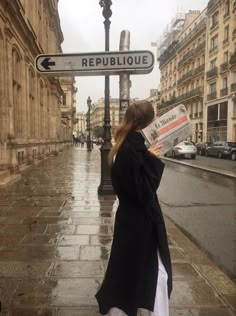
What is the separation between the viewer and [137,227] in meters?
2.40

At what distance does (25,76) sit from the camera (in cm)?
1623

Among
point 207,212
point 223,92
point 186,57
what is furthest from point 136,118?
point 186,57

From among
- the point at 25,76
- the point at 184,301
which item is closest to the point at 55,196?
the point at 184,301

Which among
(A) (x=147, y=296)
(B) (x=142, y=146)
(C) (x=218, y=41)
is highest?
(C) (x=218, y=41)

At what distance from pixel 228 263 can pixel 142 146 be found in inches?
111

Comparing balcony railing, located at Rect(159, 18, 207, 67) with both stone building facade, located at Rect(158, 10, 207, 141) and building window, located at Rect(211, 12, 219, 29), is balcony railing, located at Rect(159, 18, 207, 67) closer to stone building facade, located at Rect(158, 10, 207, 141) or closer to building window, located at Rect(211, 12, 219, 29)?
stone building facade, located at Rect(158, 10, 207, 141)

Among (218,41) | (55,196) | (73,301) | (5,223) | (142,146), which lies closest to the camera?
(142,146)

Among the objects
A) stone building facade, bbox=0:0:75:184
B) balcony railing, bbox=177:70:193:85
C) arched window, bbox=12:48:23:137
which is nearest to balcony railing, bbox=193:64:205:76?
balcony railing, bbox=177:70:193:85

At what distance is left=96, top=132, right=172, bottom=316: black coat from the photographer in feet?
7.58

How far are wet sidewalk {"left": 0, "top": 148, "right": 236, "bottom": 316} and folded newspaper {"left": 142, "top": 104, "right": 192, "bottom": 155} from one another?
1.59 metres

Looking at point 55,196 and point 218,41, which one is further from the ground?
point 218,41

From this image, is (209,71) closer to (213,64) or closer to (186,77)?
(213,64)

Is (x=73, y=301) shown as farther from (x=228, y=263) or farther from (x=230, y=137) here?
(x=230, y=137)

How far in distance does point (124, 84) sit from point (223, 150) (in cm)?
2612
